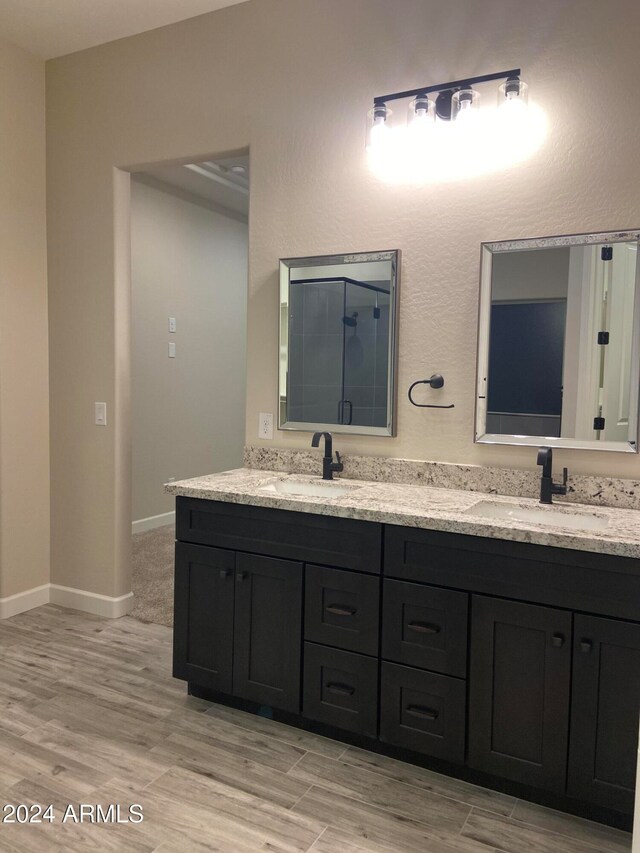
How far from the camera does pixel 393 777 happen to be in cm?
208

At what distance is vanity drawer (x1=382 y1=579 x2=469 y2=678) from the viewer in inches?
79.0

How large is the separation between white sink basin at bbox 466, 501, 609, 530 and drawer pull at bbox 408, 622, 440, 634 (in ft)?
1.21

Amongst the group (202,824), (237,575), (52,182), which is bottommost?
(202,824)

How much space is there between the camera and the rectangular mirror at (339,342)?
2631 mm

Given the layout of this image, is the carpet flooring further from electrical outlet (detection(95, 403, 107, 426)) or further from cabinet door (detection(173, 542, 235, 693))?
electrical outlet (detection(95, 403, 107, 426))

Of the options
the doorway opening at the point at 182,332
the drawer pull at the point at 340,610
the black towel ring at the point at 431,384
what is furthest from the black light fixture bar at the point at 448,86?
the doorway opening at the point at 182,332

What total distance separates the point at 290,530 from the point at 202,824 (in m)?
0.89

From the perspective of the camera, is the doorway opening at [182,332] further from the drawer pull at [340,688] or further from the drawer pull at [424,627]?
the drawer pull at [424,627]

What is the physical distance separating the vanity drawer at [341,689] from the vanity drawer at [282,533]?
1.02ft

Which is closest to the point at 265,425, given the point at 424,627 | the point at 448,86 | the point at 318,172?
the point at 318,172

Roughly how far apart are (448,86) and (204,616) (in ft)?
7.00

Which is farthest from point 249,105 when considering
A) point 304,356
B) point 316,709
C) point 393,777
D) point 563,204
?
point 393,777

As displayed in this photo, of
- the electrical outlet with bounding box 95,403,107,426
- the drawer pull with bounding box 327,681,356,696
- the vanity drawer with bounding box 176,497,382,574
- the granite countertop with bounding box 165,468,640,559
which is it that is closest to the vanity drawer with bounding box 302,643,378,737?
the drawer pull with bounding box 327,681,356,696

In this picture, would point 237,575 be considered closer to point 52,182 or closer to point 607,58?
point 607,58
